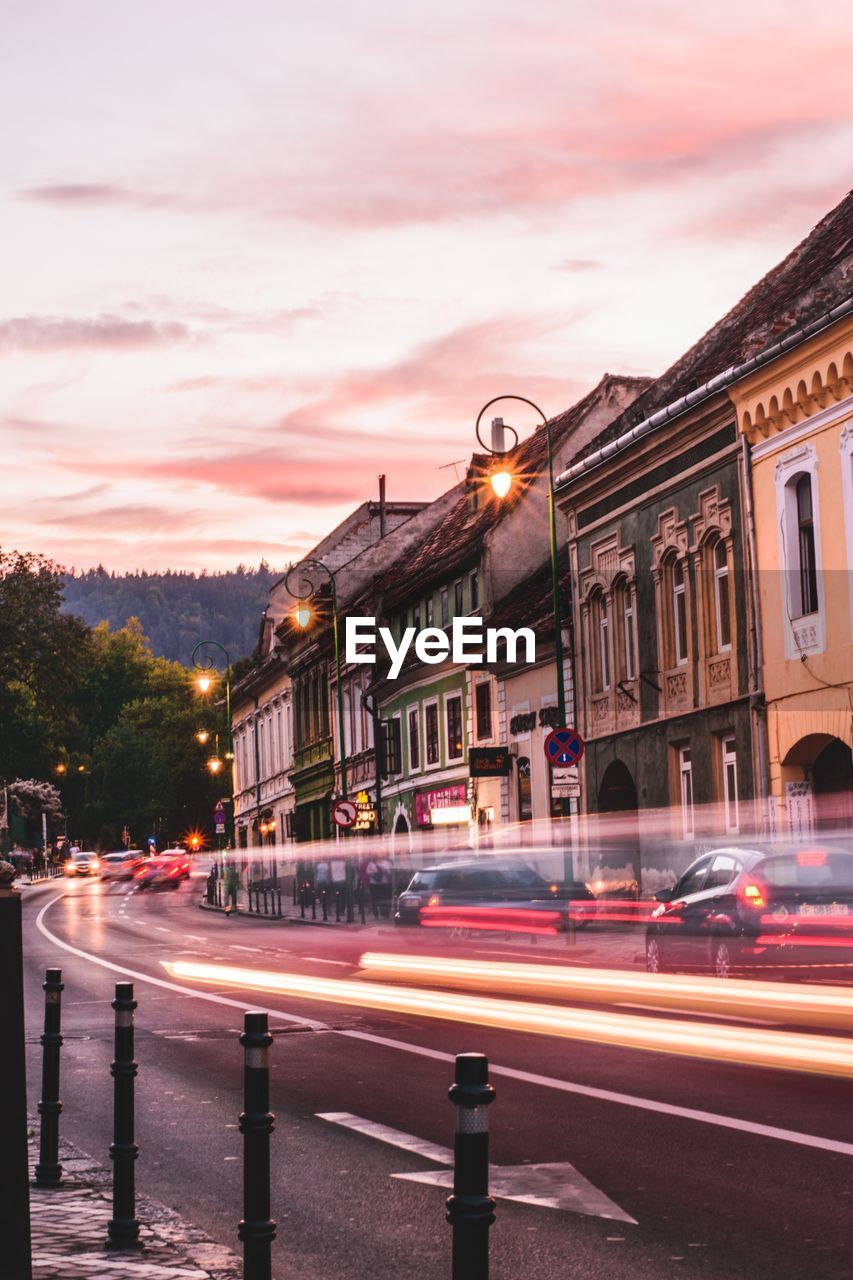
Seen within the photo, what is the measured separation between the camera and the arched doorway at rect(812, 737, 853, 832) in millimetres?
31078

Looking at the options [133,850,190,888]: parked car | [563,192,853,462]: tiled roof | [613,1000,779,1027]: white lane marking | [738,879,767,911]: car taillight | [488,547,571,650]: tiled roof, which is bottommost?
[613,1000,779,1027]: white lane marking

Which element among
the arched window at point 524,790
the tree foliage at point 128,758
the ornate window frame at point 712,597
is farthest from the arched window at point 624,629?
the tree foliage at point 128,758

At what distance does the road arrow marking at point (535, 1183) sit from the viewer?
9.23m

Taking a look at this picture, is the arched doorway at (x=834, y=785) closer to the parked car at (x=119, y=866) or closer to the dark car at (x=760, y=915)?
the dark car at (x=760, y=915)

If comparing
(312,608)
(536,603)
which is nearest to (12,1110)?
(536,603)

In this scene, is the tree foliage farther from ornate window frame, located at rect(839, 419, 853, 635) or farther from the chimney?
ornate window frame, located at rect(839, 419, 853, 635)

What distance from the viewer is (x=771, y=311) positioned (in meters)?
36.5

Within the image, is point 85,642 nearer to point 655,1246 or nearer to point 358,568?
point 358,568

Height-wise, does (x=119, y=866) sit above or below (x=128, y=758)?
below

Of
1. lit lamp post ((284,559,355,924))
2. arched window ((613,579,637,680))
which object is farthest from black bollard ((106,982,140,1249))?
lit lamp post ((284,559,355,924))

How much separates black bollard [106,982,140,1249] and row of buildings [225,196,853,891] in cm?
2111

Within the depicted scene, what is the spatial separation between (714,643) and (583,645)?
308 inches

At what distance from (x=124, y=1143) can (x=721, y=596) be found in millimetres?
27504

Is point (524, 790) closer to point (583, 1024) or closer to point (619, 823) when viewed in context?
point (619, 823)
